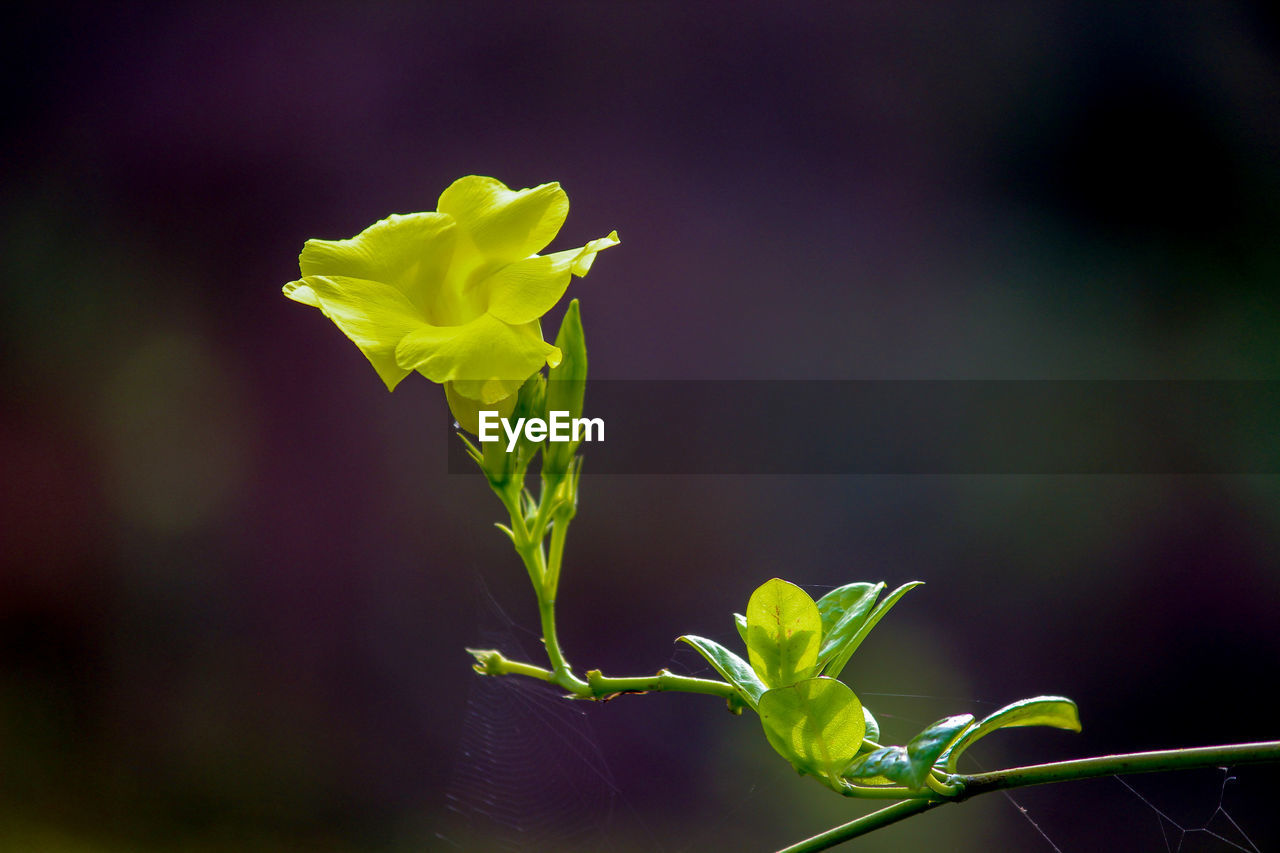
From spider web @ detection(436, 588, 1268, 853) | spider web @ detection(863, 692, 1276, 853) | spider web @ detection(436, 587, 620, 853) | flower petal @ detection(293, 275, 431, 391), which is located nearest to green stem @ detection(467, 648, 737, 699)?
flower petal @ detection(293, 275, 431, 391)

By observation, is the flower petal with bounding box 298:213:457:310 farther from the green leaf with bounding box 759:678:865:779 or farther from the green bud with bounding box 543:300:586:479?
the green leaf with bounding box 759:678:865:779

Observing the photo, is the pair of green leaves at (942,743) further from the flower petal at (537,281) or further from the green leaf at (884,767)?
the flower petal at (537,281)

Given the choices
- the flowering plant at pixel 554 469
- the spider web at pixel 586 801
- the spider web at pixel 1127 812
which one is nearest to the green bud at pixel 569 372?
the flowering plant at pixel 554 469

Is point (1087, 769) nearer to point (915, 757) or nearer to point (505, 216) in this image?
point (915, 757)

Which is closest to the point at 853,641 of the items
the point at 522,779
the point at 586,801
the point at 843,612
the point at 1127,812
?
the point at 843,612

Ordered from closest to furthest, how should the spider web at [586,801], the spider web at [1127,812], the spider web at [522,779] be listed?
the spider web at [522,779] < the spider web at [586,801] < the spider web at [1127,812]

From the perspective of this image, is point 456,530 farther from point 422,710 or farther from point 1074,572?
point 1074,572
